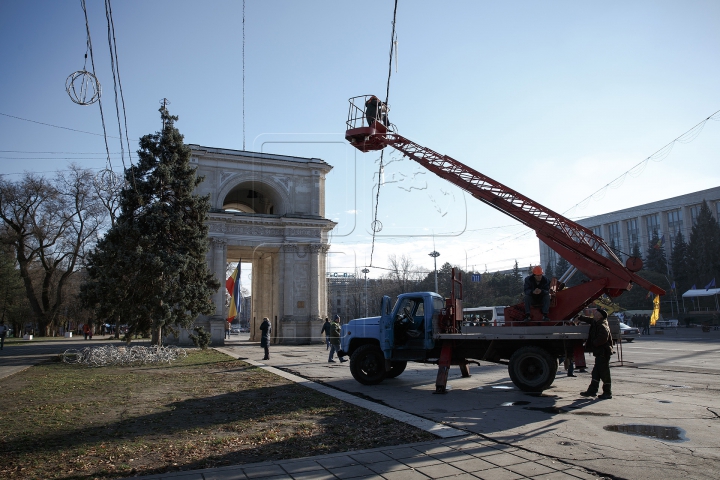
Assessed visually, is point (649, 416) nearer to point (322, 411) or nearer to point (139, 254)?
point (322, 411)

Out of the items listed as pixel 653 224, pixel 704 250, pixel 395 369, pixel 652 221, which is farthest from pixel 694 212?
pixel 395 369

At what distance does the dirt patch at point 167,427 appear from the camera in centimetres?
611

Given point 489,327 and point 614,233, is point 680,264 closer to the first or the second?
point 614,233

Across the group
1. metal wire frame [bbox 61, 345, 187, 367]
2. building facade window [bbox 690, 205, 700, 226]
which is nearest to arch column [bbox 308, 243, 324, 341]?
metal wire frame [bbox 61, 345, 187, 367]

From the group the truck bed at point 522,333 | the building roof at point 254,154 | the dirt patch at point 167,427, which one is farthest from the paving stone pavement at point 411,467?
the building roof at point 254,154

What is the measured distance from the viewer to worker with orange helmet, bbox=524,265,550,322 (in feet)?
38.7

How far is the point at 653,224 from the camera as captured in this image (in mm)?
83625

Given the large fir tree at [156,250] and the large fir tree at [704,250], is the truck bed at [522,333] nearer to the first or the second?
the large fir tree at [156,250]

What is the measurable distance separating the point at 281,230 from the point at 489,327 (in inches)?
1130

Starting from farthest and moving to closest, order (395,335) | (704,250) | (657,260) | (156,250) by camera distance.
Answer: (657,260) → (704,250) → (156,250) → (395,335)

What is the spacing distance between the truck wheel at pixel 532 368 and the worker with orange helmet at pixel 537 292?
942 millimetres

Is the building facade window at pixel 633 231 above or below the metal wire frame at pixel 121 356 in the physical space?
above

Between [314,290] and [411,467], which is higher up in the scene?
[314,290]

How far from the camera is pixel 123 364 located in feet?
66.2
